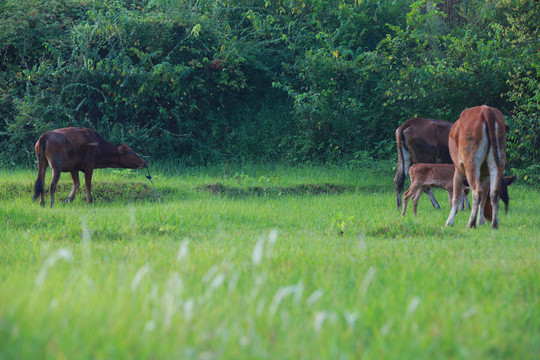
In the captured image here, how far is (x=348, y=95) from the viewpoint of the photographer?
52.1 feet

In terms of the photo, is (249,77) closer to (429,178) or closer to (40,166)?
(40,166)

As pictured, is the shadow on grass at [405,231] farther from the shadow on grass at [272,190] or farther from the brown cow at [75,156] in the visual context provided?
the brown cow at [75,156]

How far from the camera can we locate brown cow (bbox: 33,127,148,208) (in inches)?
385

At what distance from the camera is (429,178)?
9.48 meters

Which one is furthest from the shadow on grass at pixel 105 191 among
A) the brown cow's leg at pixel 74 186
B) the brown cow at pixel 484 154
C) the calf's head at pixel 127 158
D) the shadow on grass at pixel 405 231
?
the brown cow at pixel 484 154

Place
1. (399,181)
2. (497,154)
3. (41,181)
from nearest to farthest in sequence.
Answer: (497,154)
(41,181)
(399,181)

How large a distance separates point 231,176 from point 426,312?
10380 mm

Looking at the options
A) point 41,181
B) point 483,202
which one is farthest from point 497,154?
point 41,181

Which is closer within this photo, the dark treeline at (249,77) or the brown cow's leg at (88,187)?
the brown cow's leg at (88,187)

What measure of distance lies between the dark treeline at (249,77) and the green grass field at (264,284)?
5.63 metres

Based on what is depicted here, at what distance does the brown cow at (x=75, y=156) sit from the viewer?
9.77m

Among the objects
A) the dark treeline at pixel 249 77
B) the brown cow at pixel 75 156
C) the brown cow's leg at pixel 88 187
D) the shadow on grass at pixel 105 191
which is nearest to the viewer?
the brown cow at pixel 75 156

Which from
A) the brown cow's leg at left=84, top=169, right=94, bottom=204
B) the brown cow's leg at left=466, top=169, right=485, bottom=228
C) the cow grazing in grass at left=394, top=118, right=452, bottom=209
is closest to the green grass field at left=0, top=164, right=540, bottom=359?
the brown cow's leg at left=466, top=169, right=485, bottom=228

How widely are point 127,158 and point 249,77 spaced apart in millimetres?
6752
